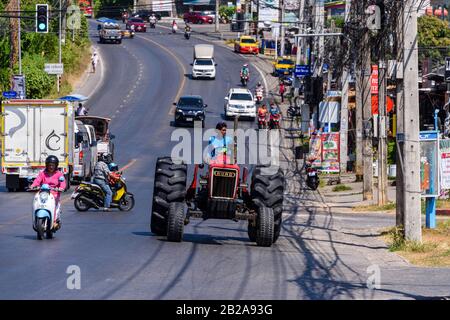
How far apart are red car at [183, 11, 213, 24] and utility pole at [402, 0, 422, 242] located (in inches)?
4511

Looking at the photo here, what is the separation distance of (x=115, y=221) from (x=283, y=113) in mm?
46486

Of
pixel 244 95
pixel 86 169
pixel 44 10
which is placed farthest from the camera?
pixel 244 95

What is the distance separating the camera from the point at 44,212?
19969 mm

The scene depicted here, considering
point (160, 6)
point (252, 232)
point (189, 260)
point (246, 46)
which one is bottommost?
point (189, 260)

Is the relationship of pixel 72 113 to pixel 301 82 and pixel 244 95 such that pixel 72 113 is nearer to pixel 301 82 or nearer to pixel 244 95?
pixel 244 95

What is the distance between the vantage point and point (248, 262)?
17.6 m

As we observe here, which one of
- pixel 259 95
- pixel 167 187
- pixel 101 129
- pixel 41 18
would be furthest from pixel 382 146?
pixel 259 95

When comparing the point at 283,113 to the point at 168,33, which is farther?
the point at 168,33

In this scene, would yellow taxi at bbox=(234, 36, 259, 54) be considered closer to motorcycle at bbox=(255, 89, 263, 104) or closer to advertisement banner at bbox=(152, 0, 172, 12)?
motorcycle at bbox=(255, 89, 263, 104)

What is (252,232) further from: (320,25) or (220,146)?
(320,25)

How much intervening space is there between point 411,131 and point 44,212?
7425 mm

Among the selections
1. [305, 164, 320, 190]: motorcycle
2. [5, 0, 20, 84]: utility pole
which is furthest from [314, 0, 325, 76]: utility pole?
[5, 0, 20, 84]: utility pole

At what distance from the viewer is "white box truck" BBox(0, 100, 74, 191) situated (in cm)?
3575

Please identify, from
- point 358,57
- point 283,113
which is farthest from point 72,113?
point 283,113
